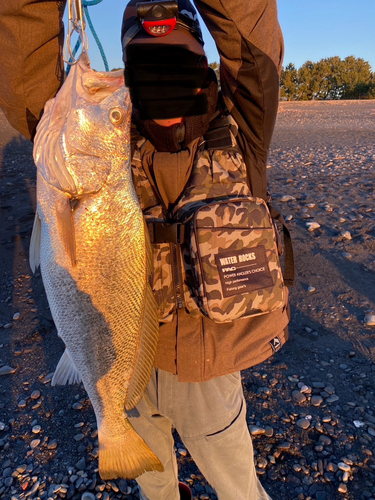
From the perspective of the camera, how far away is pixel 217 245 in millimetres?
2146

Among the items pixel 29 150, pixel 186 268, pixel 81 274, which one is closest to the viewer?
pixel 81 274

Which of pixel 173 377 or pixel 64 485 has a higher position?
pixel 173 377

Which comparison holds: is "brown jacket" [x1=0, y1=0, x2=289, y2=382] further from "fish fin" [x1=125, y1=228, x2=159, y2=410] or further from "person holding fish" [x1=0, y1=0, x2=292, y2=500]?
"fish fin" [x1=125, y1=228, x2=159, y2=410]

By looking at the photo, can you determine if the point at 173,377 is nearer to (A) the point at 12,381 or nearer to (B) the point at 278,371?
(B) the point at 278,371

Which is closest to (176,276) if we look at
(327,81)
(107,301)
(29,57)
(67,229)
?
(107,301)

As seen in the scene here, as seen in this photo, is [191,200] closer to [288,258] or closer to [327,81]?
Answer: [288,258]

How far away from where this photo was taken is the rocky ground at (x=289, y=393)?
117 inches

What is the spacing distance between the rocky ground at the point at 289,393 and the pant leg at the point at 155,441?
1.65 ft

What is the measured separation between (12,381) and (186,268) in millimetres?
2735

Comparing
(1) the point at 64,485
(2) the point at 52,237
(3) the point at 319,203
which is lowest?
(1) the point at 64,485

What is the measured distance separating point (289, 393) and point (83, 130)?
9.59 ft

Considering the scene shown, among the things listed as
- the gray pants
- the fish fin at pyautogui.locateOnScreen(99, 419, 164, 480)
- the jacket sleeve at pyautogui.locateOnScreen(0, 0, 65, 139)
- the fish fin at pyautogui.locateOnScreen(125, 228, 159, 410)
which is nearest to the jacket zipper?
the fish fin at pyautogui.locateOnScreen(125, 228, 159, 410)

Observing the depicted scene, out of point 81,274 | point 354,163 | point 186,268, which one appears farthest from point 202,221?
point 354,163

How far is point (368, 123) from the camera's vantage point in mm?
19031
